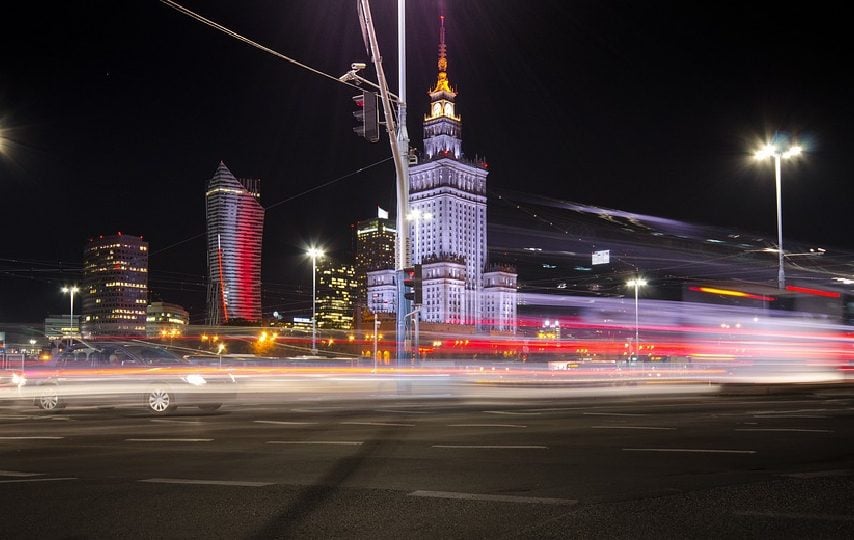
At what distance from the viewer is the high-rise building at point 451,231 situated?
149 metres

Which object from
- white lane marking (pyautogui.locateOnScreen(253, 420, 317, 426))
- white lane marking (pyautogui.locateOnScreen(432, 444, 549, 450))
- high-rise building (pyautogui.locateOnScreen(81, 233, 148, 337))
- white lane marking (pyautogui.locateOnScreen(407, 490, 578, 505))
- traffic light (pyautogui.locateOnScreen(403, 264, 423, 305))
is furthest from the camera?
high-rise building (pyautogui.locateOnScreen(81, 233, 148, 337))

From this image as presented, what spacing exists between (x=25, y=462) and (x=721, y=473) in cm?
787

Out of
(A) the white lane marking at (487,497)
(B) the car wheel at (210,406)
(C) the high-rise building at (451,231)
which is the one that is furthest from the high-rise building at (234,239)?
(A) the white lane marking at (487,497)

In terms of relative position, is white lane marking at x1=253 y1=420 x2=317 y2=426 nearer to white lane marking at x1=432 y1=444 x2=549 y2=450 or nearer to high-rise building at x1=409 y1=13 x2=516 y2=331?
white lane marking at x1=432 y1=444 x2=549 y2=450

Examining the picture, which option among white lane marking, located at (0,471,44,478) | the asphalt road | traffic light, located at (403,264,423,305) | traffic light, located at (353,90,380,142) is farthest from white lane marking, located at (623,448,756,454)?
traffic light, located at (403,264,423,305)

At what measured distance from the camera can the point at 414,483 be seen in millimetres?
7309

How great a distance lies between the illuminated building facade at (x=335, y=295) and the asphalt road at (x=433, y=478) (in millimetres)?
164685

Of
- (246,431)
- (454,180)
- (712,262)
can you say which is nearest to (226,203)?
(454,180)

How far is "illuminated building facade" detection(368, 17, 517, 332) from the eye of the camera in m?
149

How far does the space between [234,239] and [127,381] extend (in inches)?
5510

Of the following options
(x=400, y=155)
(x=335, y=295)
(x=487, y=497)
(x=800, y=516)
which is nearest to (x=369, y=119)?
(x=400, y=155)

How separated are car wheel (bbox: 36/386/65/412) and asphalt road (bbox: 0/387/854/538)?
2.98m

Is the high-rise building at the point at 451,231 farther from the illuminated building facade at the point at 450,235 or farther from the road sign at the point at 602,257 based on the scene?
the road sign at the point at 602,257

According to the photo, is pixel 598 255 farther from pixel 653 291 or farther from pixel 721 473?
pixel 721 473
